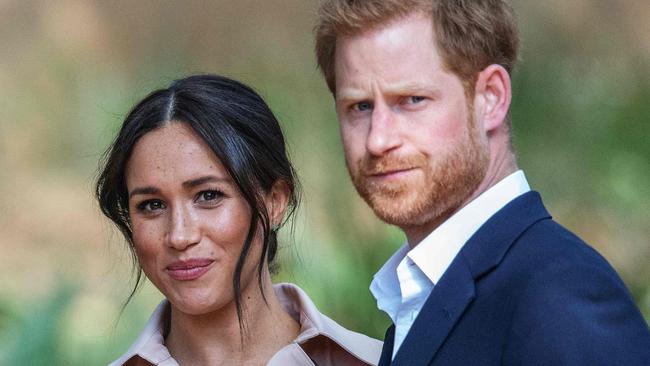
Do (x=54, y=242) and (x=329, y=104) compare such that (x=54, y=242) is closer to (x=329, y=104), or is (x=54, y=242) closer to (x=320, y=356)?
(x=329, y=104)

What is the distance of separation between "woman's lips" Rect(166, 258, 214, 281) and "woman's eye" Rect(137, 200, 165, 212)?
141mm

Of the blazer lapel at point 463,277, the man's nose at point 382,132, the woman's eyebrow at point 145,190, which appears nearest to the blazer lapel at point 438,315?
the blazer lapel at point 463,277

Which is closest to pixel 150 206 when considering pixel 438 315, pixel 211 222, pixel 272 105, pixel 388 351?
pixel 211 222

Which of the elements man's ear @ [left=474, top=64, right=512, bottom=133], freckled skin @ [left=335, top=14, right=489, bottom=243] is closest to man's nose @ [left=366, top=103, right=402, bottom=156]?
freckled skin @ [left=335, top=14, right=489, bottom=243]

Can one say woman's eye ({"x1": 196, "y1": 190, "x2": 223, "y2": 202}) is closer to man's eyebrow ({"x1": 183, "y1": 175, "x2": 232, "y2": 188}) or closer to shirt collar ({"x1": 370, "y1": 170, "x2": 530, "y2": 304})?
man's eyebrow ({"x1": 183, "y1": 175, "x2": 232, "y2": 188})

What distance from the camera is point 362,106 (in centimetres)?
227

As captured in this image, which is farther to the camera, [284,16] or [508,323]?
[284,16]

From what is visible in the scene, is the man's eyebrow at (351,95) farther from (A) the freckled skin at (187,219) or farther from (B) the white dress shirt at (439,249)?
(A) the freckled skin at (187,219)

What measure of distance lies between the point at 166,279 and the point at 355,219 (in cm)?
197

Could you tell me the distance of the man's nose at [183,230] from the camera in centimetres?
288

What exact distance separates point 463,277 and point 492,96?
34 cm

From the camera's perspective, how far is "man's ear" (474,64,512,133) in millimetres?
2254

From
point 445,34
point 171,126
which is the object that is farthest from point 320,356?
point 445,34

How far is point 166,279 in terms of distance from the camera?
2.96m
